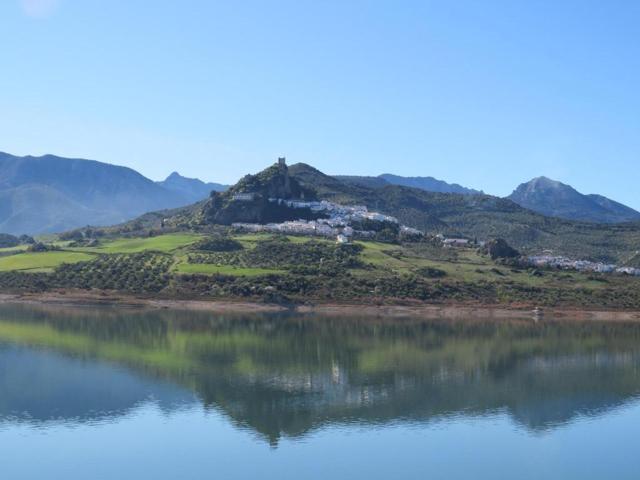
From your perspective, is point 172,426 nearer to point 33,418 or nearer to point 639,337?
point 33,418

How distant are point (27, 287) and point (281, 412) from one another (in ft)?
202

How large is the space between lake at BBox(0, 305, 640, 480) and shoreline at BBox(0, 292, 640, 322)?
37.1 feet

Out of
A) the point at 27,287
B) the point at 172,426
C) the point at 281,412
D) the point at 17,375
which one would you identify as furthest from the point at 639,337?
the point at 27,287

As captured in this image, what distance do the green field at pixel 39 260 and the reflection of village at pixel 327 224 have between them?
31849 millimetres

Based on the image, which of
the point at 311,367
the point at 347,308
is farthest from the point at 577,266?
the point at 311,367

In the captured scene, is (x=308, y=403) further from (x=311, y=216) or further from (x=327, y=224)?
(x=311, y=216)

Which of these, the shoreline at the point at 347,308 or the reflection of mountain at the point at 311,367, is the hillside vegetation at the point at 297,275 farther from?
the reflection of mountain at the point at 311,367

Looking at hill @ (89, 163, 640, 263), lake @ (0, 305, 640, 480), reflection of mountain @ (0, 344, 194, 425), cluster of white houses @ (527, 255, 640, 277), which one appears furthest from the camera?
hill @ (89, 163, 640, 263)

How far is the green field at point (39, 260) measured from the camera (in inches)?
3971

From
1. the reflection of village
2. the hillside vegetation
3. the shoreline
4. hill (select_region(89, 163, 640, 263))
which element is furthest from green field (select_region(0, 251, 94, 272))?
the reflection of village

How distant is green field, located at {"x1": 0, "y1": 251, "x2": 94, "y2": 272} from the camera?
10088 centimetres

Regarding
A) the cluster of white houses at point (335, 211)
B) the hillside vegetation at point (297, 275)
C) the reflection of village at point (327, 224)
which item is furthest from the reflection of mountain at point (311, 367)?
the cluster of white houses at point (335, 211)

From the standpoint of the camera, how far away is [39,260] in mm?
105125

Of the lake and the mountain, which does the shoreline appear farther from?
the mountain
